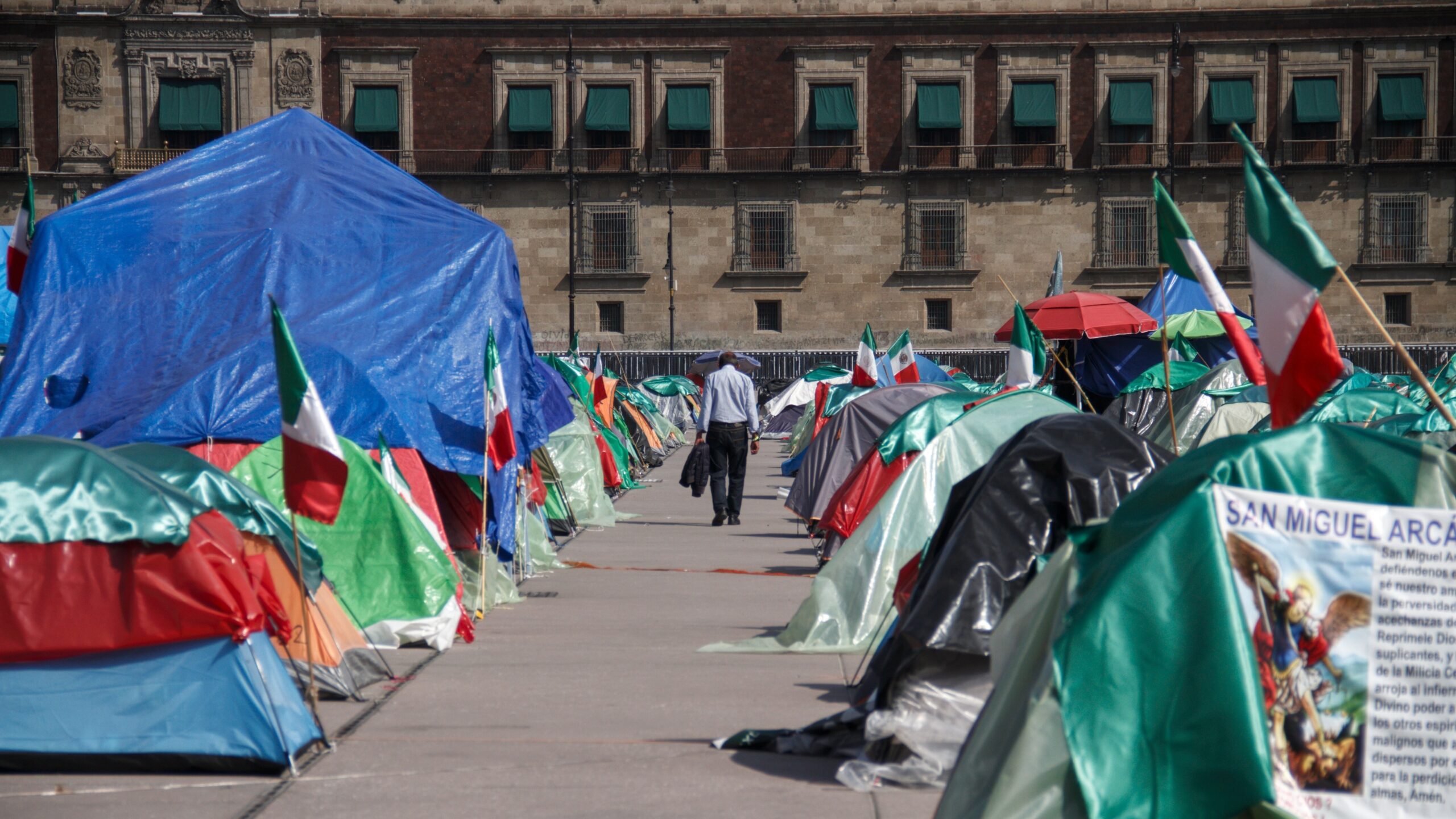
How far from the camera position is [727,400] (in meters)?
17.2

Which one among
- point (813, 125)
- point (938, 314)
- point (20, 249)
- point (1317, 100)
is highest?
point (1317, 100)

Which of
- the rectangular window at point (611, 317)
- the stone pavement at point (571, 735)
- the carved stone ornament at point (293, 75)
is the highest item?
the carved stone ornament at point (293, 75)

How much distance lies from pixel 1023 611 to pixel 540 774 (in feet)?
7.51

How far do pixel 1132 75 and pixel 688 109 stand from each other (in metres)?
15.2

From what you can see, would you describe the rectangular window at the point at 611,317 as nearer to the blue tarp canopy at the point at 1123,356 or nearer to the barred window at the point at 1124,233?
the barred window at the point at 1124,233

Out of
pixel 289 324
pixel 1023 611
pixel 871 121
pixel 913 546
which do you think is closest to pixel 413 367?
pixel 289 324

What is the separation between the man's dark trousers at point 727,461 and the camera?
56.3 feet

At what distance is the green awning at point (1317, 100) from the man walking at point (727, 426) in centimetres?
4089

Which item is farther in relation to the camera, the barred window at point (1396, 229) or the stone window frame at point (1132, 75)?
the stone window frame at point (1132, 75)

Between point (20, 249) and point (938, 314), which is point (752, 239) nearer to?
point (938, 314)

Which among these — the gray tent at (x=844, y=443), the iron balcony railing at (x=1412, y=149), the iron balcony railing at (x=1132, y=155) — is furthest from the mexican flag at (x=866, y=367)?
the iron balcony railing at (x=1412, y=149)

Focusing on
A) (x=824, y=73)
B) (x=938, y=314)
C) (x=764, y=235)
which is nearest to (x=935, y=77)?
(x=824, y=73)

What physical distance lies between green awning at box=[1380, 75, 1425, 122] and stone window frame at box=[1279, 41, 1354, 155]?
1082 millimetres

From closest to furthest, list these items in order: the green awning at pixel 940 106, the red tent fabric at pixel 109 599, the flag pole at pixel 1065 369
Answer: the red tent fabric at pixel 109 599
the flag pole at pixel 1065 369
the green awning at pixel 940 106
